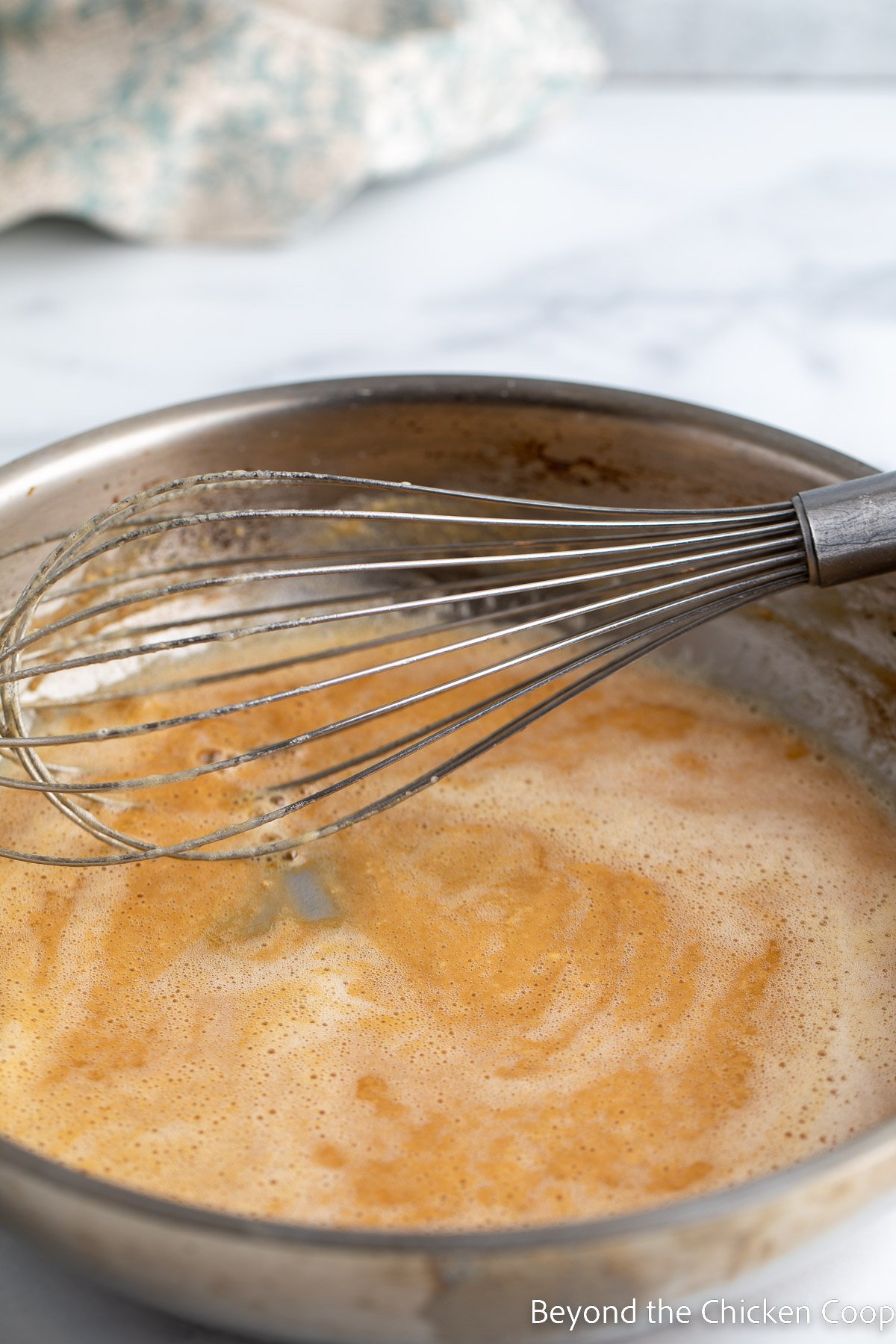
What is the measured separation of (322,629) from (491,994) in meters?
0.33

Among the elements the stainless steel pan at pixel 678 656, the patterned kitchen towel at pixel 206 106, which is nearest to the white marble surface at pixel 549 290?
the patterned kitchen towel at pixel 206 106

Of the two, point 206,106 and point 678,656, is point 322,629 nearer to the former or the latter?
point 678,656

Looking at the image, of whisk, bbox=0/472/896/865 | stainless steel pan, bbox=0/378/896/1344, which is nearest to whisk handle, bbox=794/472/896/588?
whisk, bbox=0/472/896/865

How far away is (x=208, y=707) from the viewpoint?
0.83 m

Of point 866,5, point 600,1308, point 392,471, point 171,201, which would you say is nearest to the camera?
point 600,1308

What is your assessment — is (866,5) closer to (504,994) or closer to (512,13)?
(512,13)

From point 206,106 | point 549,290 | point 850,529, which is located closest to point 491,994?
point 850,529

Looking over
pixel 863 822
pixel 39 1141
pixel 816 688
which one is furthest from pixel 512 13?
pixel 39 1141

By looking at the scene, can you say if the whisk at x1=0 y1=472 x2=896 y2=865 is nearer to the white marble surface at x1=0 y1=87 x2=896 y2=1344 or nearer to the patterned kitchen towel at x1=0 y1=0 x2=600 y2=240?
the white marble surface at x1=0 y1=87 x2=896 y2=1344

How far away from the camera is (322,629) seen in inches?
35.3

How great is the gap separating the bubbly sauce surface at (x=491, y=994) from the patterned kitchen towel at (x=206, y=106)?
23.3 inches

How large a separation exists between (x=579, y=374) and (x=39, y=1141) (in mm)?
722

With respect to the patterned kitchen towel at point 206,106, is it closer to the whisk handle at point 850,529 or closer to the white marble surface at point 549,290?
the white marble surface at point 549,290

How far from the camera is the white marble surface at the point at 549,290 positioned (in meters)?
1.06
